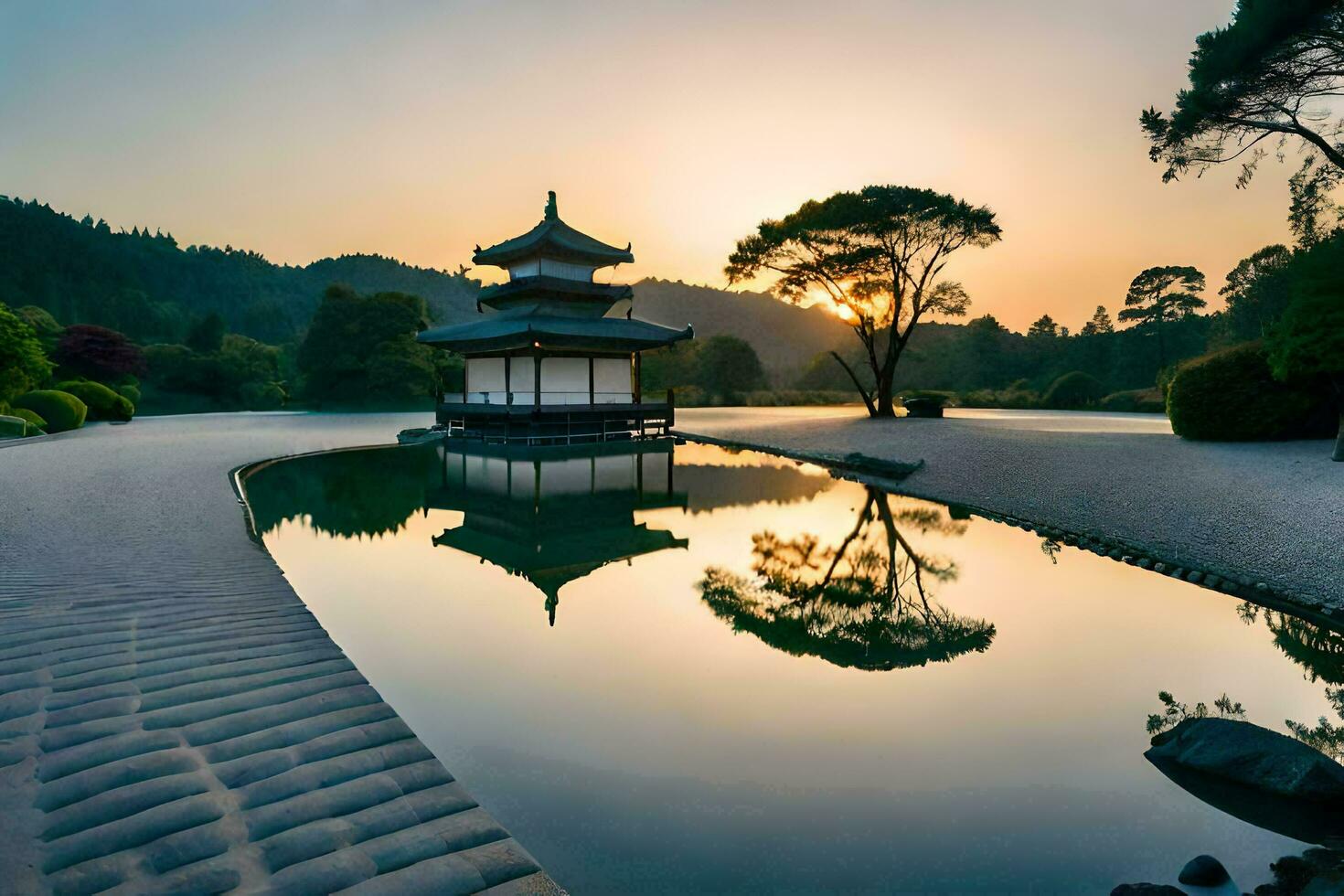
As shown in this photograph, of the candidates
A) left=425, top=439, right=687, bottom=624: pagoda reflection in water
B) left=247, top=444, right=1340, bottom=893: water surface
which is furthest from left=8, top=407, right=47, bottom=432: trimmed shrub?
left=247, top=444, right=1340, bottom=893: water surface

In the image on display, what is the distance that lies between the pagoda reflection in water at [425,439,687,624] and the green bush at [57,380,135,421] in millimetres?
20813

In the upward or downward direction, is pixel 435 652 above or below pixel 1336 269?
below

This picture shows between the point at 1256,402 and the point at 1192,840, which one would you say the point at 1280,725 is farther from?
the point at 1256,402

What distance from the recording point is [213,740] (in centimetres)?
324

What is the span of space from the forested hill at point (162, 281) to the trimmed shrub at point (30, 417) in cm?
4330

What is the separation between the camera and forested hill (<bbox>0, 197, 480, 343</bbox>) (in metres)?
66.0

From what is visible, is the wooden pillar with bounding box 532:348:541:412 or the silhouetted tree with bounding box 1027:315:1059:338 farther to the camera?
the silhouetted tree with bounding box 1027:315:1059:338

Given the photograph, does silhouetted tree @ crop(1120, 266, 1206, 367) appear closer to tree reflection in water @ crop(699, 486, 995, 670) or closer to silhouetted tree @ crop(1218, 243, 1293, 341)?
silhouetted tree @ crop(1218, 243, 1293, 341)

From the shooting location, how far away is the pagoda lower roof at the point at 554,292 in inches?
979

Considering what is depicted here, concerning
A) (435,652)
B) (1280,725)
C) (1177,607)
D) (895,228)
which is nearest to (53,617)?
(435,652)

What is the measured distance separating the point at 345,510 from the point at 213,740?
377 inches

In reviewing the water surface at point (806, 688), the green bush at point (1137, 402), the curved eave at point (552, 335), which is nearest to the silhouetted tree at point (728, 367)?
the green bush at point (1137, 402)

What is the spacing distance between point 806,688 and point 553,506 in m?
8.12

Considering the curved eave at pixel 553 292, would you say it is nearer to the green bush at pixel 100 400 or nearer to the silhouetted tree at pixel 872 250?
the silhouetted tree at pixel 872 250
